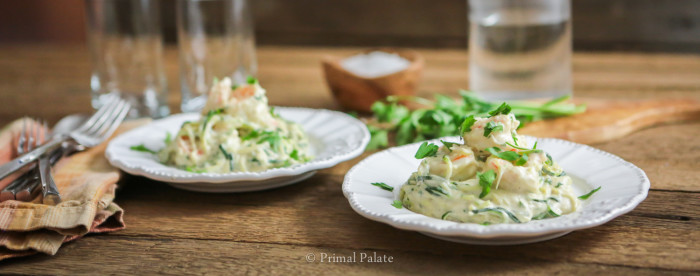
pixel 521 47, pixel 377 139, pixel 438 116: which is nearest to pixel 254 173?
pixel 377 139

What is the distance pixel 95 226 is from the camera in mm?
1881

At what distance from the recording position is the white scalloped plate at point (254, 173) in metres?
1.99

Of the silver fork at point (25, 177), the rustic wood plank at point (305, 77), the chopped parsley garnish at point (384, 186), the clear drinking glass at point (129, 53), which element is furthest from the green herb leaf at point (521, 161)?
the clear drinking glass at point (129, 53)

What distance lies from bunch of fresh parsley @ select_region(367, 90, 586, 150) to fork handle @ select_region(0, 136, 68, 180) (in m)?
1.07

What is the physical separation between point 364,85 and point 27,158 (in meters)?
1.41

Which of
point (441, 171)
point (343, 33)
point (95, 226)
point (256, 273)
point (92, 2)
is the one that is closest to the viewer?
point (256, 273)

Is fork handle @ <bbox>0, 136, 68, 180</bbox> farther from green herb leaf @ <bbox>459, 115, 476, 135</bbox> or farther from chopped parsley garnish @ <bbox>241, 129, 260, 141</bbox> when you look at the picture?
green herb leaf @ <bbox>459, 115, 476, 135</bbox>

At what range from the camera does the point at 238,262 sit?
1688 millimetres

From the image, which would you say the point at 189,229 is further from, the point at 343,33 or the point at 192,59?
the point at 343,33

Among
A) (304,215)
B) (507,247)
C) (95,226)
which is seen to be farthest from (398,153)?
(95,226)

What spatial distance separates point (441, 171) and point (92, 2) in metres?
1.96

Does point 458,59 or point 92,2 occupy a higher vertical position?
point 92,2

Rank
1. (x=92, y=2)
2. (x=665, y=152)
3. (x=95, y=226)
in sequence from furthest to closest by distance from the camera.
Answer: (x=92, y=2), (x=665, y=152), (x=95, y=226)

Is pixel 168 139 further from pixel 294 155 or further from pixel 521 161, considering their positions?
pixel 521 161
